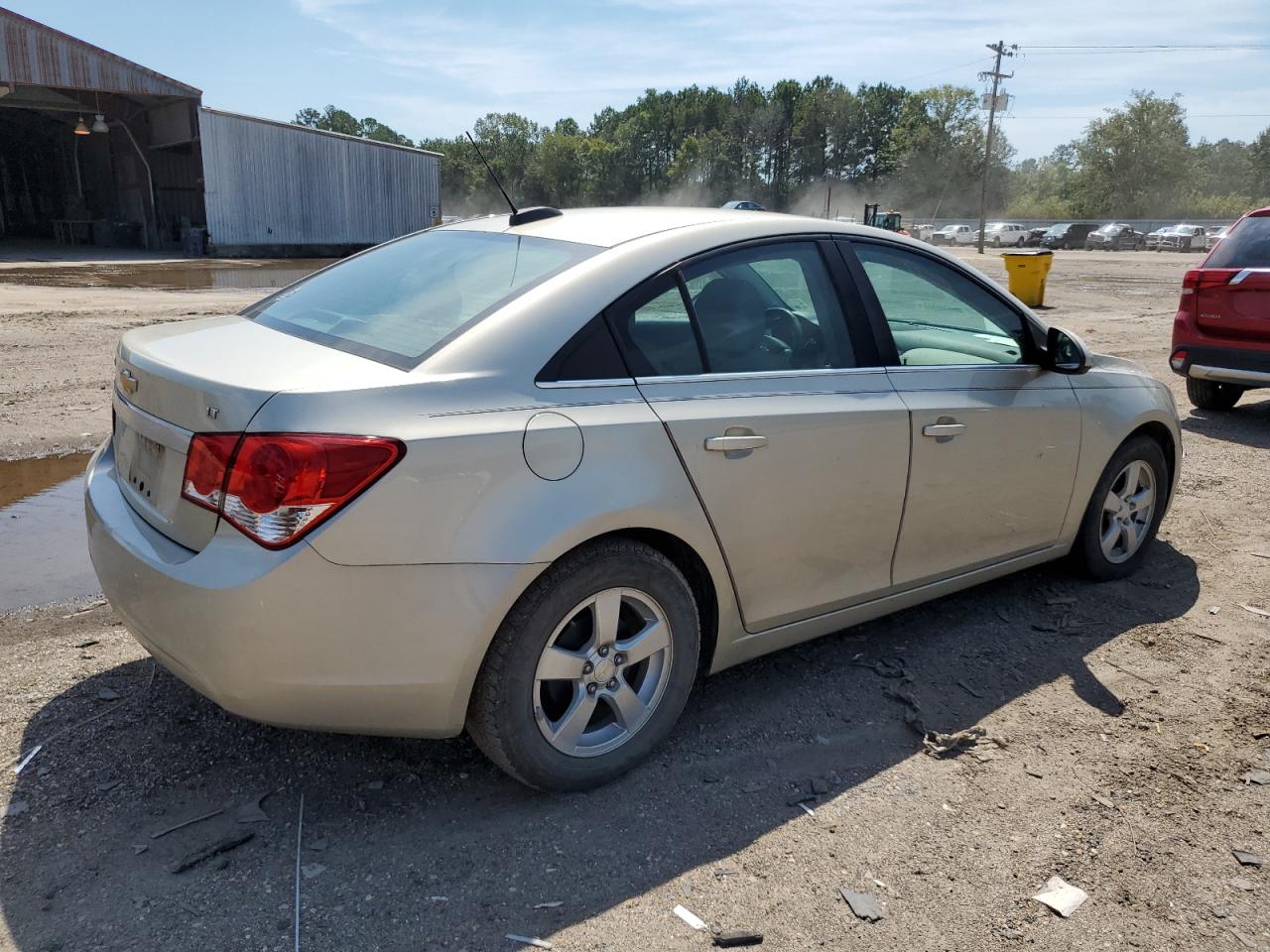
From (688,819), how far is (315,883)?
3.39 ft

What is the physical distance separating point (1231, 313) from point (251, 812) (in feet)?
26.9

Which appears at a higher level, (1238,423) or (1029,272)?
(1029,272)

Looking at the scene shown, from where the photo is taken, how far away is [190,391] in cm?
258

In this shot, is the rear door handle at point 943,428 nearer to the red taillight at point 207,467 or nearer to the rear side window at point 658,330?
the rear side window at point 658,330

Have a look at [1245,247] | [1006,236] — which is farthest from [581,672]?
[1006,236]

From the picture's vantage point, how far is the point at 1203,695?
3.64 meters

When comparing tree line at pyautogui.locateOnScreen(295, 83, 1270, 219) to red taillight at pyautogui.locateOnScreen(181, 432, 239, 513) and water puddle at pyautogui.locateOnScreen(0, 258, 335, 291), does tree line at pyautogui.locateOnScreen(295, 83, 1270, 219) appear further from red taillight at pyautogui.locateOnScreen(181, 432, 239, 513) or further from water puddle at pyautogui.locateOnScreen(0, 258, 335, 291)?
red taillight at pyautogui.locateOnScreen(181, 432, 239, 513)

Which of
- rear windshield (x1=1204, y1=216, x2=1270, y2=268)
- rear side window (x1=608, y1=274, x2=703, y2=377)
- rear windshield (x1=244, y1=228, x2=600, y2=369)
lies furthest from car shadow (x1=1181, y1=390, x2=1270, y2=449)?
rear windshield (x1=244, y1=228, x2=600, y2=369)

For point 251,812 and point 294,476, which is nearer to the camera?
point 294,476

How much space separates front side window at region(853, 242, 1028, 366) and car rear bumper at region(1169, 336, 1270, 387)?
196 inches

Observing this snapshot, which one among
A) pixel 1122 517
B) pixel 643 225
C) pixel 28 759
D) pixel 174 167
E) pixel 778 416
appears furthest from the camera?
pixel 174 167

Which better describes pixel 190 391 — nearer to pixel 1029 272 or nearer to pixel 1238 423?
pixel 1238 423

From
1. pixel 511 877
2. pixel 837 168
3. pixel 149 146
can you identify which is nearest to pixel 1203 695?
pixel 511 877

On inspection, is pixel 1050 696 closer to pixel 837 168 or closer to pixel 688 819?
pixel 688 819
